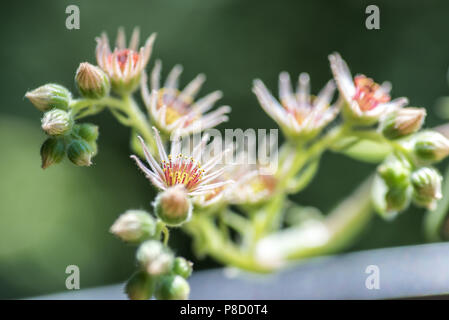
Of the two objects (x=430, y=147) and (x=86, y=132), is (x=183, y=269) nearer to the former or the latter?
(x=86, y=132)

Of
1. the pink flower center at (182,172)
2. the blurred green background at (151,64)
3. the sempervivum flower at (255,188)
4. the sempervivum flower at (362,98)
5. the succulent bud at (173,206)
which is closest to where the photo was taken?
the succulent bud at (173,206)

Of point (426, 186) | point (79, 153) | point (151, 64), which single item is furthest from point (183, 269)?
point (151, 64)

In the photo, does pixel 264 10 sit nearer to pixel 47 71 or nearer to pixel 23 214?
pixel 47 71

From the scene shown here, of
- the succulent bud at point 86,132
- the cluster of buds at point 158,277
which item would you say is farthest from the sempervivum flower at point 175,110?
the cluster of buds at point 158,277

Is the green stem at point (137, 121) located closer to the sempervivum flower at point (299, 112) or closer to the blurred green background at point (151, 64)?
the sempervivum flower at point (299, 112)
